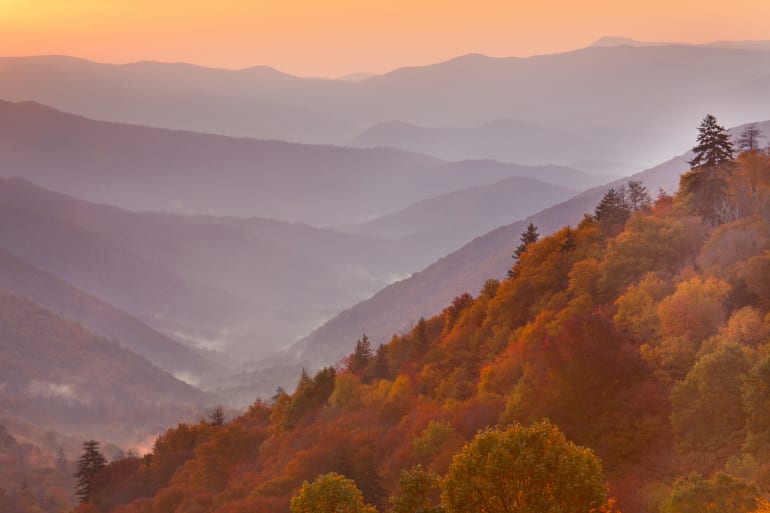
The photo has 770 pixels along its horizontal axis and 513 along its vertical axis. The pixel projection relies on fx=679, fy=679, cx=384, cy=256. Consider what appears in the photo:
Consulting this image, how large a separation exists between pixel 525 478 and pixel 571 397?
24.1 m

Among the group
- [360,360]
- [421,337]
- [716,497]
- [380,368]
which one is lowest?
[716,497]

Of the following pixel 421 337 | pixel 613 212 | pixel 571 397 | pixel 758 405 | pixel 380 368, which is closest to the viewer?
pixel 758 405

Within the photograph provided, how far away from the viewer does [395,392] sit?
86.2 m

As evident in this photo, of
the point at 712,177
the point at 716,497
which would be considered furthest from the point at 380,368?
the point at 716,497

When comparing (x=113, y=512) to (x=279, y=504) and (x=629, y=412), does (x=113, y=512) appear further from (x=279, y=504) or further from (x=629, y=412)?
(x=629, y=412)

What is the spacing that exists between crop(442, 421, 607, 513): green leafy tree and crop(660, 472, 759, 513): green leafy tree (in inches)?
187

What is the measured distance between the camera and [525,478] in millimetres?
28172

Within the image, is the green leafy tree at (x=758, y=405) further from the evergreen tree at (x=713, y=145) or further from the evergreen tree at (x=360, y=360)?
the evergreen tree at (x=360, y=360)

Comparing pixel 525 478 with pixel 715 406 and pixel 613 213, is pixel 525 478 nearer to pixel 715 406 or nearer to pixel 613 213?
pixel 715 406

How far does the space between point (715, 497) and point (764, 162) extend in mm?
58378

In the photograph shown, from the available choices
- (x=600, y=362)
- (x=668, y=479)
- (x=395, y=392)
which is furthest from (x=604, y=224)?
(x=668, y=479)

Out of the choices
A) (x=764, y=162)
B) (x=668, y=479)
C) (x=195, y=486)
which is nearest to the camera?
(x=668, y=479)

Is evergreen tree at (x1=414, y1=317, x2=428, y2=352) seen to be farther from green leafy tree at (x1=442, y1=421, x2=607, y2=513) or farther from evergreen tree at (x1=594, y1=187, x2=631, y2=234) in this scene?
green leafy tree at (x1=442, y1=421, x2=607, y2=513)

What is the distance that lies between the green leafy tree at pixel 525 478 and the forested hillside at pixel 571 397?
3.3 inches
